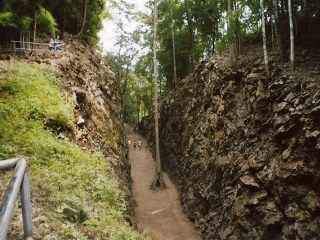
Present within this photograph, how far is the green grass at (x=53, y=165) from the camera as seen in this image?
605cm

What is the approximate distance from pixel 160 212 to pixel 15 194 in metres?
18.9

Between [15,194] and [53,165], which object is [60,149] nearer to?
[53,165]

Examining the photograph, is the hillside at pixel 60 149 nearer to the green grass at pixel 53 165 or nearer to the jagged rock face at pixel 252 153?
the green grass at pixel 53 165

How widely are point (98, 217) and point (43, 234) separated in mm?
1799

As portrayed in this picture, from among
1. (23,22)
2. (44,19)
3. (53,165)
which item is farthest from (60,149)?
(44,19)

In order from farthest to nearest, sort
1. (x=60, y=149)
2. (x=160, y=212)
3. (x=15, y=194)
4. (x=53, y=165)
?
1. (x=160, y=212)
2. (x=60, y=149)
3. (x=53, y=165)
4. (x=15, y=194)

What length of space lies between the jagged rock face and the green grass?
210 inches

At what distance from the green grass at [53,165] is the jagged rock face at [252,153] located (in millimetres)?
5333

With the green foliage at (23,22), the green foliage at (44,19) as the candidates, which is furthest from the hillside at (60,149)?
the green foliage at (44,19)

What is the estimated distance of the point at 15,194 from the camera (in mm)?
1852

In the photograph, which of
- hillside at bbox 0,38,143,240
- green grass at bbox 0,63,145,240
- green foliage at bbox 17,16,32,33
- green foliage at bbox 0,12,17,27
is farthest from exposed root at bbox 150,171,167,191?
green foliage at bbox 0,12,17,27

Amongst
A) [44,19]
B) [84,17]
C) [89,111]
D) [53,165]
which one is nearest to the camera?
[53,165]

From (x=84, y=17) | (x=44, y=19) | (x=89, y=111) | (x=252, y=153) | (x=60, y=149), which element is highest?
(x=84, y=17)

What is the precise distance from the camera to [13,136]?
29.3ft
